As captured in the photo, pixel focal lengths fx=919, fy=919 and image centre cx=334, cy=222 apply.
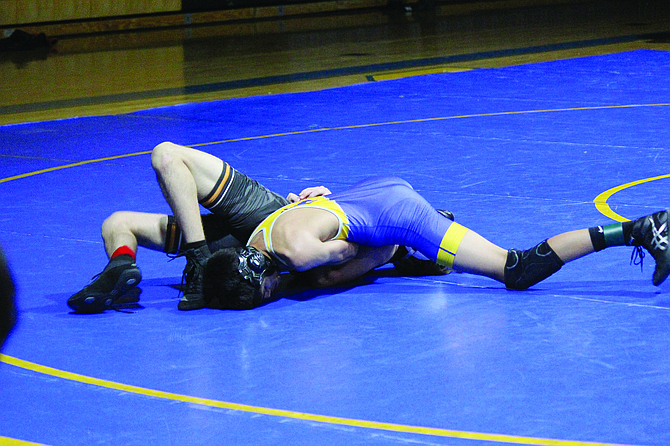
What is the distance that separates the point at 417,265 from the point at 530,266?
2.08ft

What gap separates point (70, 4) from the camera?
1853cm

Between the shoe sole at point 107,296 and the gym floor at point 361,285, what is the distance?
6cm

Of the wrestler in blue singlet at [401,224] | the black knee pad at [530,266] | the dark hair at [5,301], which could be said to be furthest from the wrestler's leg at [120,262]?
the dark hair at [5,301]

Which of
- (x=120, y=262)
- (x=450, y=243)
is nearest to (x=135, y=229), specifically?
(x=120, y=262)

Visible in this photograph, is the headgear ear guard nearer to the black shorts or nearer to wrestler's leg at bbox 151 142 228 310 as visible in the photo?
wrestler's leg at bbox 151 142 228 310

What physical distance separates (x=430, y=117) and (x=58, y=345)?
228 inches

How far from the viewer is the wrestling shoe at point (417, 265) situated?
14.3ft

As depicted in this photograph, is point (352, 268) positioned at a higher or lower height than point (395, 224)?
lower

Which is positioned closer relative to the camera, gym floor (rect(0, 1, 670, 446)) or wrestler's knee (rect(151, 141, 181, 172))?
gym floor (rect(0, 1, 670, 446))

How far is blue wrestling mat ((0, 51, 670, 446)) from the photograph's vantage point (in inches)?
109

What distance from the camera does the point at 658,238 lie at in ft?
12.1

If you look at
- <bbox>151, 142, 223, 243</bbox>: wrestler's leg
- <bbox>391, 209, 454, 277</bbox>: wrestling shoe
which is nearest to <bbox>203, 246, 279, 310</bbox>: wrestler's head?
<bbox>151, 142, 223, 243</bbox>: wrestler's leg

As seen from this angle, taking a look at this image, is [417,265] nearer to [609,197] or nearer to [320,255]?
[320,255]

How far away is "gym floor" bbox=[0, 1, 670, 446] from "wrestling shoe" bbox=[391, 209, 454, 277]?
5 centimetres
